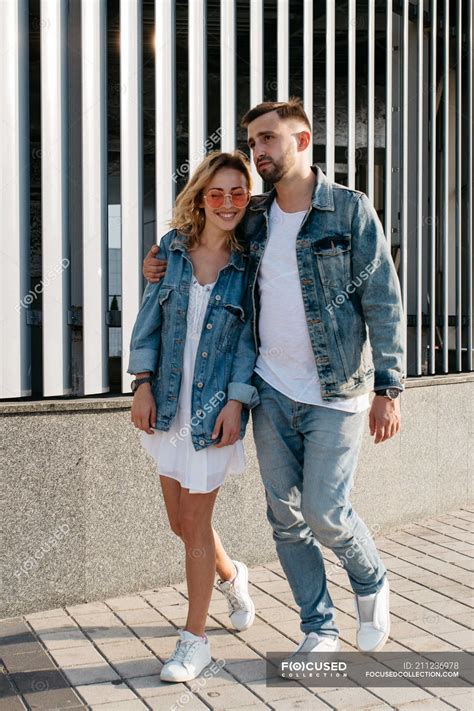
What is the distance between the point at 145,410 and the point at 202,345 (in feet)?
1.11

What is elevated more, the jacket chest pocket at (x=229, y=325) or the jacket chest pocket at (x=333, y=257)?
the jacket chest pocket at (x=333, y=257)

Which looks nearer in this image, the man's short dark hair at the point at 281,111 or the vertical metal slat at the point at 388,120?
the man's short dark hair at the point at 281,111

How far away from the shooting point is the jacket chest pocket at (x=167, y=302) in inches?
151

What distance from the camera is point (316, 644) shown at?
12.6 feet

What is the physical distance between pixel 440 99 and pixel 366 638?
4.59 m

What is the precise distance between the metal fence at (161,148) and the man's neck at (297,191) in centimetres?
132

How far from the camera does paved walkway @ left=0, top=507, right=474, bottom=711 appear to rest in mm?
3605

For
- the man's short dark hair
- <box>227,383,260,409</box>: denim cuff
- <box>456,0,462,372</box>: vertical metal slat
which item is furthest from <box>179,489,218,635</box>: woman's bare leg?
<box>456,0,462,372</box>: vertical metal slat

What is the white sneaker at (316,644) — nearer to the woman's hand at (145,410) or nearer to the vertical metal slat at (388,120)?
the woman's hand at (145,410)

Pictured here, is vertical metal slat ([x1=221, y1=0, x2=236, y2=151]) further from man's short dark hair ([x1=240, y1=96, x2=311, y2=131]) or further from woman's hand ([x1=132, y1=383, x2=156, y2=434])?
woman's hand ([x1=132, y1=383, x2=156, y2=434])

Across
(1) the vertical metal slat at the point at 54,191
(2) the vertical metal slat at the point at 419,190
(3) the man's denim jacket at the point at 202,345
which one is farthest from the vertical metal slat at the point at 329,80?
(3) the man's denim jacket at the point at 202,345

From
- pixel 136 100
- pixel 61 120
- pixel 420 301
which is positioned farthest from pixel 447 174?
pixel 61 120

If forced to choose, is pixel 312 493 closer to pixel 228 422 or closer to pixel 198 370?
pixel 228 422

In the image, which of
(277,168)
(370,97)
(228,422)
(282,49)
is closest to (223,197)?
(277,168)
